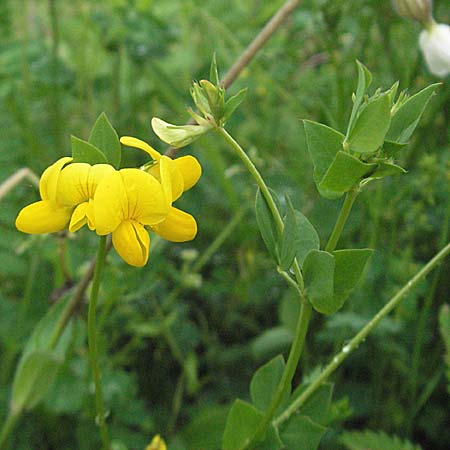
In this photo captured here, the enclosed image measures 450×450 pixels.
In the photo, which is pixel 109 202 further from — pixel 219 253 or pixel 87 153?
pixel 219 253

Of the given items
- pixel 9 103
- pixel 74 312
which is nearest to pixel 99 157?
pixel 74 312

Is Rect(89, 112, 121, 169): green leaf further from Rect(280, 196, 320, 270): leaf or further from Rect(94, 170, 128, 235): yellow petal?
Rect(280, 196, 320, 270): leaf

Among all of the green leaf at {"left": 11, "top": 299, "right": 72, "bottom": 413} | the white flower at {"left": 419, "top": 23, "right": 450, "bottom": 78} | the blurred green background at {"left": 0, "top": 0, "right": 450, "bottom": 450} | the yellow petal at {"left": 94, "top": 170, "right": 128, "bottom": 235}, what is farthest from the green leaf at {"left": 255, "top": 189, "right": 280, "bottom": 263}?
the white flower at {"left": 419, "top": 23, "right": 450, "bottom": 78}

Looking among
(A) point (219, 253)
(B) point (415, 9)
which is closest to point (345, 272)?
(B) point (415, 9)

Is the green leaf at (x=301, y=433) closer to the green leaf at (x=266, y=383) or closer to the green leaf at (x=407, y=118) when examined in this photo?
the green leaf at (x=266, y=383)

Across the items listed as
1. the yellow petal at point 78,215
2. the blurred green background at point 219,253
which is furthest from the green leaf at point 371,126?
the blurred green background at point 219,253
